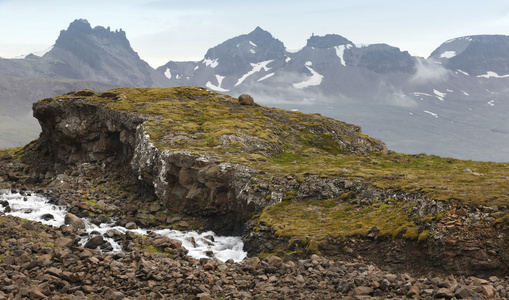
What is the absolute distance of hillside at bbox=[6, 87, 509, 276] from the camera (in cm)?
2588

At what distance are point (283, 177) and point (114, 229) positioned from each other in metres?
17.3

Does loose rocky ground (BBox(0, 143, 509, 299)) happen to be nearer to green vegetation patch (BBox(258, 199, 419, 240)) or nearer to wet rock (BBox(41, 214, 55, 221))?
green vegetation patch (BBox(258, 199, 419, 240))

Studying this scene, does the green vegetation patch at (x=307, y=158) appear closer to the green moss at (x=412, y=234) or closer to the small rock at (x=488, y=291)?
the green moss at (x=412, y=234)

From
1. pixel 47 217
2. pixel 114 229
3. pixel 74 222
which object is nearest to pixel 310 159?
pixel 114 229

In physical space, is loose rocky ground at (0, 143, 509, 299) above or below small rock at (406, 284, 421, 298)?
below

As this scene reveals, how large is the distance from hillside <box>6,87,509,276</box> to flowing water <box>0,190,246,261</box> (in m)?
2.39

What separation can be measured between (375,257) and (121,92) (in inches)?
2619

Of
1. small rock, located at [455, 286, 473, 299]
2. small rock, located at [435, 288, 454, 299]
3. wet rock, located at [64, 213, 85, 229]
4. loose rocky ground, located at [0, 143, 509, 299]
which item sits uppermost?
small rock, located at [455, 286, 473, 299]

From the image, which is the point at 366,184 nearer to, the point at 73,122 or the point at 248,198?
the point at 248,198

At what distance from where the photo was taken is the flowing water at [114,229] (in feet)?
114

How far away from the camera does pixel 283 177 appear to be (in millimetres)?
41031

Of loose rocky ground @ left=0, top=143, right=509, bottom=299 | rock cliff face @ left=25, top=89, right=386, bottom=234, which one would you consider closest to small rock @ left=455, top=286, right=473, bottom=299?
loose rocky ground @ left=0, top=143, right=509, bottom=299

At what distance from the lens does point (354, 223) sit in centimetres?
3098

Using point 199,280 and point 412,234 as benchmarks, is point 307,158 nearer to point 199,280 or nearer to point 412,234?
point 412,234
